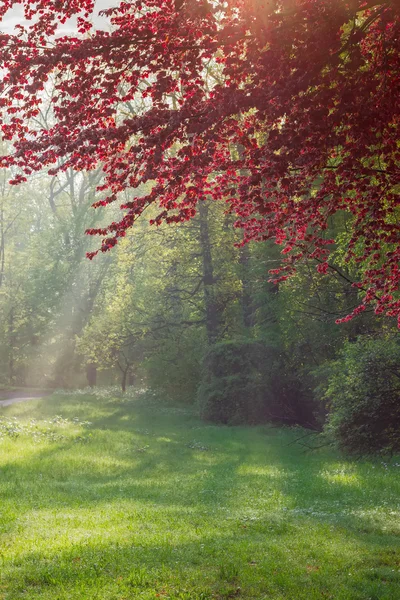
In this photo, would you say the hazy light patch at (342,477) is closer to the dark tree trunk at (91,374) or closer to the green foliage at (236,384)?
the green foliage at (236,384)

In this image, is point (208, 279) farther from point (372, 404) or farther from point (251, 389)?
point (372, 404)

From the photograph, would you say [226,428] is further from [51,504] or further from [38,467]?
[51,504]

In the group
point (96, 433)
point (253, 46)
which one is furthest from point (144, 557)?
point (96, 433)

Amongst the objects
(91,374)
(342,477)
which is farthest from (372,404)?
(91,374)

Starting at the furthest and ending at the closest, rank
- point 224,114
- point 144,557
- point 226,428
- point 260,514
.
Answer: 1. point 226,428
2. point 260,514
3. point 144,557
4. point 224,114

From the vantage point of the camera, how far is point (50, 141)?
22.5ft

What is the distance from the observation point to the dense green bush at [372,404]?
1781 centimetres

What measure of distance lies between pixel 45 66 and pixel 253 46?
7.23ft

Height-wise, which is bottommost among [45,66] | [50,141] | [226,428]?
[226,428]

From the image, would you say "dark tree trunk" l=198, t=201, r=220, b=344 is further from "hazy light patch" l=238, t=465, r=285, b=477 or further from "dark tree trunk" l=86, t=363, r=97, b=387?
"dark tree trunk" l=86, t=363, r=97, b=387

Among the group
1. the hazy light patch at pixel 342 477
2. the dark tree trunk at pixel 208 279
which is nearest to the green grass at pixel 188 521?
the hazy light patch at pixel 342 477

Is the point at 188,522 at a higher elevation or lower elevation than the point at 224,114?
lower

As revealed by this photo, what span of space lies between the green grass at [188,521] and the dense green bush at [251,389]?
23.4 ft

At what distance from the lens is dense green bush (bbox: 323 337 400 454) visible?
17.8m
